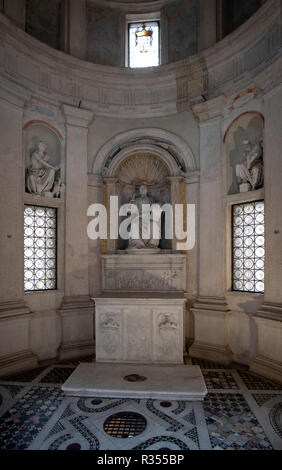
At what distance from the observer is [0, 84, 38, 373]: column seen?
208 inches

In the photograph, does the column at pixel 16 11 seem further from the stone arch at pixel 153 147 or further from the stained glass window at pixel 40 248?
the stained glass window at pixel 40 248

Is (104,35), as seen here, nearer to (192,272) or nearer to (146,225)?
(146,225)

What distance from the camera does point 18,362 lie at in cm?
536

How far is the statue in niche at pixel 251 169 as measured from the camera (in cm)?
554

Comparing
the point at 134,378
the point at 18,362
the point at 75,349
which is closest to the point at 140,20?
the point at 75,349

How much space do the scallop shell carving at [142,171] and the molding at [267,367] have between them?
158 inches

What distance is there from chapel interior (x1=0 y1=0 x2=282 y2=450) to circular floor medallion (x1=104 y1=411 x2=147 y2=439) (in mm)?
157

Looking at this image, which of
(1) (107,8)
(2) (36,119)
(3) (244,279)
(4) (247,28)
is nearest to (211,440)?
(3) (244,279)

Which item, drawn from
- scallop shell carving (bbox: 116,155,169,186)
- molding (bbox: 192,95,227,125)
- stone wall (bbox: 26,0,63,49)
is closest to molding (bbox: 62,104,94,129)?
scallop shell carving (bbox: 116,155,169,186)

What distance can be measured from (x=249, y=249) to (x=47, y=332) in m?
4.21

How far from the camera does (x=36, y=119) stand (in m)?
6.04

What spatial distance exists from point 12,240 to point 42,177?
4.68 ft

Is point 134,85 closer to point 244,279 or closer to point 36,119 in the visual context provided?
point 36,119

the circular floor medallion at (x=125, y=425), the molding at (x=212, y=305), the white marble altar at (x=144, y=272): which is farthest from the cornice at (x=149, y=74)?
the circular floor medallion at (x=125, y=425)
